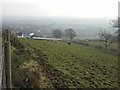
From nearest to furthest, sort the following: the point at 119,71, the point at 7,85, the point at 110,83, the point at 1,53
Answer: the point at 7,85
the point at 1,53
the point at 110,83
the point at 119,71

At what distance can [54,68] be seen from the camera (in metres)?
13.3

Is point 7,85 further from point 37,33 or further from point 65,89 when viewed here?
point 37,33

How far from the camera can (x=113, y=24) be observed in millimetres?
32500

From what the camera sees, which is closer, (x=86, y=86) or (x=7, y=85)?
(x=7, y=85)

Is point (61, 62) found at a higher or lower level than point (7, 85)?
lower

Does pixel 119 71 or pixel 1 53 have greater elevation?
pixel 1 53

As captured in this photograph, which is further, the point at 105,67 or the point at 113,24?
the point at 113,24

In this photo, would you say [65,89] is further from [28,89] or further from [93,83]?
[28,89]

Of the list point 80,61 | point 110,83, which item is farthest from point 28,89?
point 80,61

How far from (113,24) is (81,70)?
19826 mm

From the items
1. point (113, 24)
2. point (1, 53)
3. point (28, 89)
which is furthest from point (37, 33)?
point (1, 53)

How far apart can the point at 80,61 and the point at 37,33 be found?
1613cm

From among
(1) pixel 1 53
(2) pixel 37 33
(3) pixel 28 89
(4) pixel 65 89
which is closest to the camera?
(1) pixel 1 53

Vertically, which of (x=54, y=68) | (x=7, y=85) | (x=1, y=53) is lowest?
(x=54, y=68)
